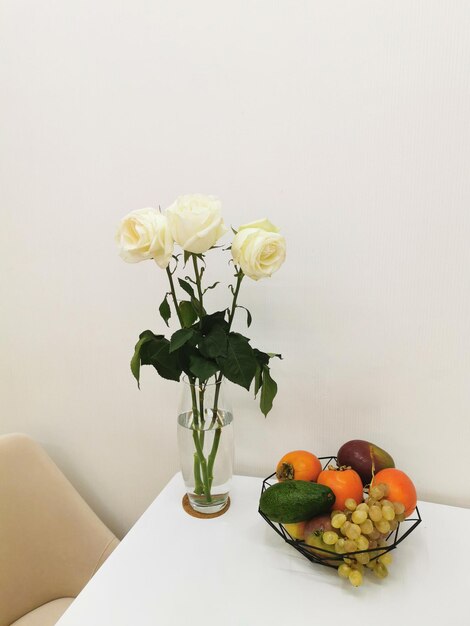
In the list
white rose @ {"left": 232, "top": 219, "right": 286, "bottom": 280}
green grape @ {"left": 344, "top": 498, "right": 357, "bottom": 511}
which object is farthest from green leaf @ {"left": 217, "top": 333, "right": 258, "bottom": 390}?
green grape @ {"left": 344, "top": 498, "right": 357, "bottom": 511}

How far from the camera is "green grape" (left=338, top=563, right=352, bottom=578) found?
28.9 inches

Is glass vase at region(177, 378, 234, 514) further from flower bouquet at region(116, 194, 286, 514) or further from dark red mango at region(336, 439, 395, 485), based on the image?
dark red mango at region(336, 439, 395, 485)

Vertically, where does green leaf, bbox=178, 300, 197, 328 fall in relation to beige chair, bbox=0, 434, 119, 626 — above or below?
above

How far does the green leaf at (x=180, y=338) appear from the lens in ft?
2.59

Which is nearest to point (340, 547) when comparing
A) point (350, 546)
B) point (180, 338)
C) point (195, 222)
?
point (350, 546)

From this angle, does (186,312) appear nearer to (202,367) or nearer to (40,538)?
(202,367)

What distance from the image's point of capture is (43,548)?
1065 millimetres

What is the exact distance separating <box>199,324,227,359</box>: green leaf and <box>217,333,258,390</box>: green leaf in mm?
11

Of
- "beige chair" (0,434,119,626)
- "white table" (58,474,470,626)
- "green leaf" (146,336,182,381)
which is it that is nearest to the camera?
"white table" (58,474,470,626)

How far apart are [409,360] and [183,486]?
48 centimetres

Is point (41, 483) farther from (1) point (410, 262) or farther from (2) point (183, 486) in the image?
(1) point (410, 262)

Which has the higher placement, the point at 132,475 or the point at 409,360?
the point at 409,360

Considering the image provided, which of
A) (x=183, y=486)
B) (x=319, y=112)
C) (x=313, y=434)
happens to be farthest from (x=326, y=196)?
(x=183, y=486)

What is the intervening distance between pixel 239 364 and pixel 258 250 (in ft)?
0.58
